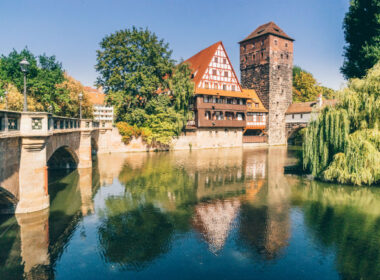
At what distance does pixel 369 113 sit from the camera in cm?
1783

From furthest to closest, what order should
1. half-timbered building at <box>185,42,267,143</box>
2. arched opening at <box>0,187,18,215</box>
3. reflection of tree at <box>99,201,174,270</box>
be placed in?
1. half-timbered building at <box>185,42,267,143</box>
2. arched opening at <box>0,187,18,215</box>
3. reflection of tree at <box>99,201,174,270</box>

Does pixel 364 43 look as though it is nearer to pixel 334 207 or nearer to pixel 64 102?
pixel 334 207

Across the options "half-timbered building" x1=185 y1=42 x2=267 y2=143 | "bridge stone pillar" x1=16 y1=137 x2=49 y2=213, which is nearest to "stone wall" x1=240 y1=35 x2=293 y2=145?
"half-timbered building" x1=185 y1=42 x2=267 y2=143

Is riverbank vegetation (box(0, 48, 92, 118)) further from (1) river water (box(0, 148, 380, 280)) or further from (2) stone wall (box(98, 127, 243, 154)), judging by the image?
(1) river water (box(0, 148, 380, 280))

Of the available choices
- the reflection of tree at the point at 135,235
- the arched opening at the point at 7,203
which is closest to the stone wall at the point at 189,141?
the reflection of tree at the point at 135,235

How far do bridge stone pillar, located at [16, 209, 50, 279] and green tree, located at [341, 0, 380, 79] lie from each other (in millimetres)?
28967

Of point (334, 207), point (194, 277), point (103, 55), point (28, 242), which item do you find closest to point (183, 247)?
point (194, 277)

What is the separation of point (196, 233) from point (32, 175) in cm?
747

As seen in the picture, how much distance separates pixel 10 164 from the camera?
10391mm

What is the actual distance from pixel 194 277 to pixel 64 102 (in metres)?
34.3

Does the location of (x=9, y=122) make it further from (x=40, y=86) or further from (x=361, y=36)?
(x=361, y=36)

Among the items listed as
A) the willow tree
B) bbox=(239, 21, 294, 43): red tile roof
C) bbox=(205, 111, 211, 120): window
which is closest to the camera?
the willow tree

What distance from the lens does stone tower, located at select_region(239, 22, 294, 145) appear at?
50.4 meters

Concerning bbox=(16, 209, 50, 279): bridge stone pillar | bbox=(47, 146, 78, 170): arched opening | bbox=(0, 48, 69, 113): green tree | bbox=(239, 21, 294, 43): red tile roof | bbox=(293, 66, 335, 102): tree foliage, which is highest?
bbox=(239, 21, 294, 43): red tile roof
